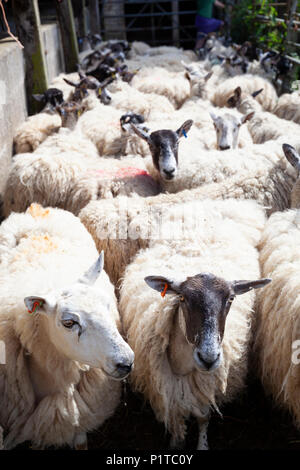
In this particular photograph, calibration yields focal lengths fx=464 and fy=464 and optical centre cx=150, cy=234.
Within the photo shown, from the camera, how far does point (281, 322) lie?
2691 mm

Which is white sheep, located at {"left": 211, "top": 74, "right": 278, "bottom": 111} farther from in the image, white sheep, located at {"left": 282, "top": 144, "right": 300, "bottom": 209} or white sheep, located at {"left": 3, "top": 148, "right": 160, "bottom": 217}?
white sheep, located at {"left": 282, "top": 144, "right": 300, "bottom": 209}

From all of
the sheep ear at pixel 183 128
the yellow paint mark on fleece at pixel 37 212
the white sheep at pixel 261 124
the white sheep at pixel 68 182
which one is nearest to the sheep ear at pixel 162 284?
the yellow paint mark on fleece at pixel 37 212

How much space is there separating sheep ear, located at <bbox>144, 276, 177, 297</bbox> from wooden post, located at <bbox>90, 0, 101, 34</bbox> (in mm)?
14082

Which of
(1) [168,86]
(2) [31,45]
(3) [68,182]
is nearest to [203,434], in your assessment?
(3) [68,182]

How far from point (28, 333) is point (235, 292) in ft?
3.68

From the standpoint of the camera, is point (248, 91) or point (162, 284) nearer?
point (162, 284)

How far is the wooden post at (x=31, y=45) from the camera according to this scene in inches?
249

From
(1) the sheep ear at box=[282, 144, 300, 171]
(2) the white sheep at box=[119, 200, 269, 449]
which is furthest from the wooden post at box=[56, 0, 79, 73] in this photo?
(2) the white sheep at box=[119, 200, 269, 449]

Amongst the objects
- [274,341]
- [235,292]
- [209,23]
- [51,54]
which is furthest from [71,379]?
[209,23]

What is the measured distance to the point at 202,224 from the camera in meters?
3.43

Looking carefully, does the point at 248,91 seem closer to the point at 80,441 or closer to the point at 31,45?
the point at 31,45

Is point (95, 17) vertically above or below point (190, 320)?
above

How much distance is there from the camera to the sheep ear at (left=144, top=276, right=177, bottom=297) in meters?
2.45

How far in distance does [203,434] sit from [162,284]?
966 millimetres
